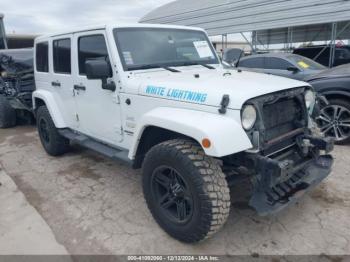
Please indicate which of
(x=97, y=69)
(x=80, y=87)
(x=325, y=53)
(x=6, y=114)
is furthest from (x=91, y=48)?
(x=325, y=53)

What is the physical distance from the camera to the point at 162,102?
9.90 ft

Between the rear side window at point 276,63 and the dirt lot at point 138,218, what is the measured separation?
12.4 feet

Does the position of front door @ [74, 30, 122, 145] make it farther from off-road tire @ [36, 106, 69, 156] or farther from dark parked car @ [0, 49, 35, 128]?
dark parked car @ [0, 49, 35, 128]

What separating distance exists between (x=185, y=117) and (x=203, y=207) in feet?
2.44

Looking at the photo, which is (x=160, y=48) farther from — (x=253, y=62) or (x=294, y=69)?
(x=253, y=62)

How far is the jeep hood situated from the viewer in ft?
8.62

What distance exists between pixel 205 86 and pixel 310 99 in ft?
3.94

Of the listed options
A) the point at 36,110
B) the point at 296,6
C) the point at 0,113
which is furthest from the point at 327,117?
the point at 296,6

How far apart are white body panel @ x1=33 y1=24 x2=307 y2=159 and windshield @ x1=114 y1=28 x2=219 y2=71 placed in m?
0.10

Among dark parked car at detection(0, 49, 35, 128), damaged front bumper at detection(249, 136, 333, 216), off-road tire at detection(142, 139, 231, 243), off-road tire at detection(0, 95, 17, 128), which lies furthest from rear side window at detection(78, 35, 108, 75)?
off-road tire at detection(0, 95, 17, 128)

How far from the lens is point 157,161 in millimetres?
2869

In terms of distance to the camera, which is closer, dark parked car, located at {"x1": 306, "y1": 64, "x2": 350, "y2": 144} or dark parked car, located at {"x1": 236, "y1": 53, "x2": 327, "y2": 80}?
dark parked car, located at {"x1": 306, "y1": 64, "x2": 350, "y2": 144}

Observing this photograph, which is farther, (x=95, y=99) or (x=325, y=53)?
(x=325, y=53)

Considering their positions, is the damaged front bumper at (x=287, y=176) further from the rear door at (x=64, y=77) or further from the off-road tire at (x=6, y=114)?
the off-road tire at (x=6, y=114)
